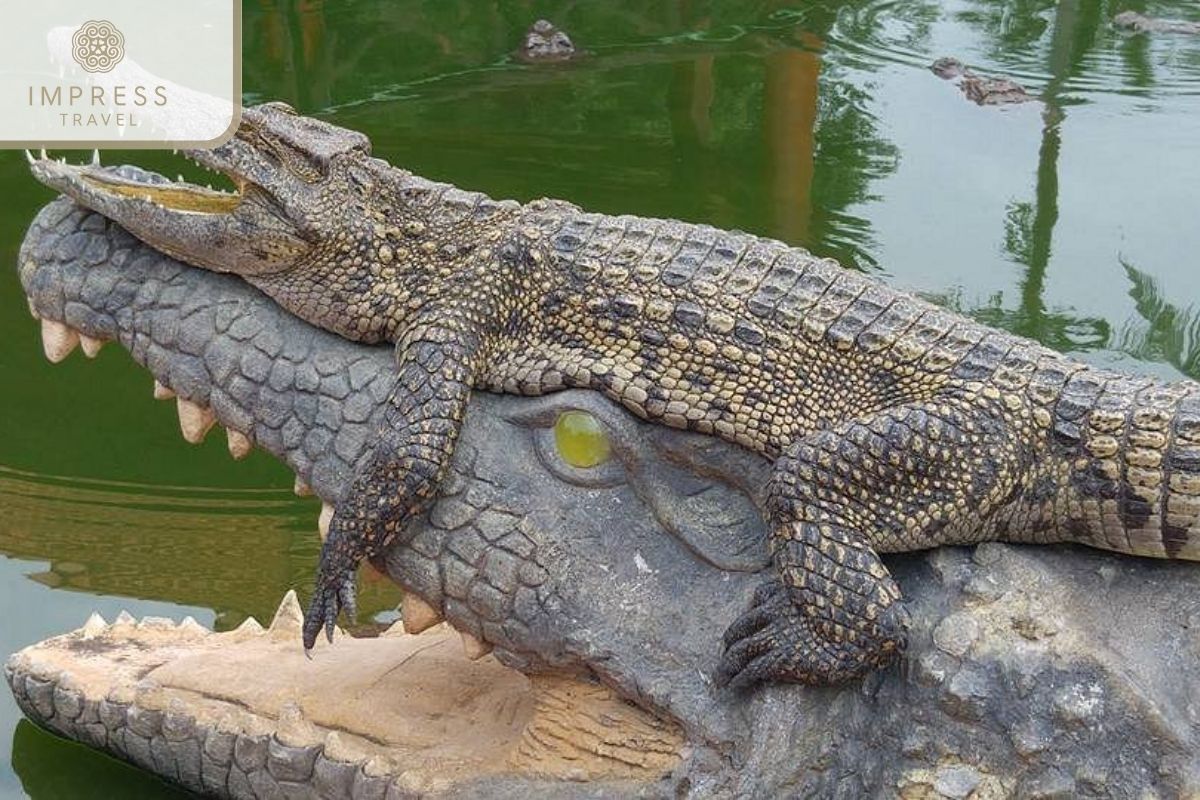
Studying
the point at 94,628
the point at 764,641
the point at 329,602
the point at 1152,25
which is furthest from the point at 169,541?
the point at 1152,25

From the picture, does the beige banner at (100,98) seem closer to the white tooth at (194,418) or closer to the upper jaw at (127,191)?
the upper jaw at (127,191)

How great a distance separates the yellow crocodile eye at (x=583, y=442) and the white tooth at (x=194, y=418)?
766mm

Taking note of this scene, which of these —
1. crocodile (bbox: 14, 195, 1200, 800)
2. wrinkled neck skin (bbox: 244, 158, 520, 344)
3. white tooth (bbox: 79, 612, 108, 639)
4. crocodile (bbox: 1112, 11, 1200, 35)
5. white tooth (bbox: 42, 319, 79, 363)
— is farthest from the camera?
crocodile (bbox: 1112, 11, 1200, 35)

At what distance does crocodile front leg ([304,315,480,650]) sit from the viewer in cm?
311

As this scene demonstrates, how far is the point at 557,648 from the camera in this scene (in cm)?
312

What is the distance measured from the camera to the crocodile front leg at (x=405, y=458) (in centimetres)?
311

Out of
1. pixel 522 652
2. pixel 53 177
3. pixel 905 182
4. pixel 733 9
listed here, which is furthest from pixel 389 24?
pixel 522 652

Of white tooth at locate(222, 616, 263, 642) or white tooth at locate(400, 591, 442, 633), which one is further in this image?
white tooth at locate(222, 616, 263, 642)

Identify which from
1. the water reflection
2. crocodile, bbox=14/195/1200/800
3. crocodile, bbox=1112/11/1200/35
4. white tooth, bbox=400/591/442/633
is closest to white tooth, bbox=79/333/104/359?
crocodile, bbox=14/195/1200/800

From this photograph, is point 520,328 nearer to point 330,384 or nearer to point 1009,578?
point 330,384

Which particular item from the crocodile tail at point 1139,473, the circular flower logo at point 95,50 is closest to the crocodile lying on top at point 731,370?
the crocodile tail at point 1139,473

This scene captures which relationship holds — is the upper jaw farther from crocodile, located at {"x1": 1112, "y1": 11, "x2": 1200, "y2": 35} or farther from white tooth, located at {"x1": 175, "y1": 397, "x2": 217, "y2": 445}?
crocodile, located at {"x1": 1112, "y1": 11, "x2": 1200, "y2": 35}

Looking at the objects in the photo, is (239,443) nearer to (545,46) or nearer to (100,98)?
(100,98)

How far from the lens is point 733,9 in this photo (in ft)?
33.4
